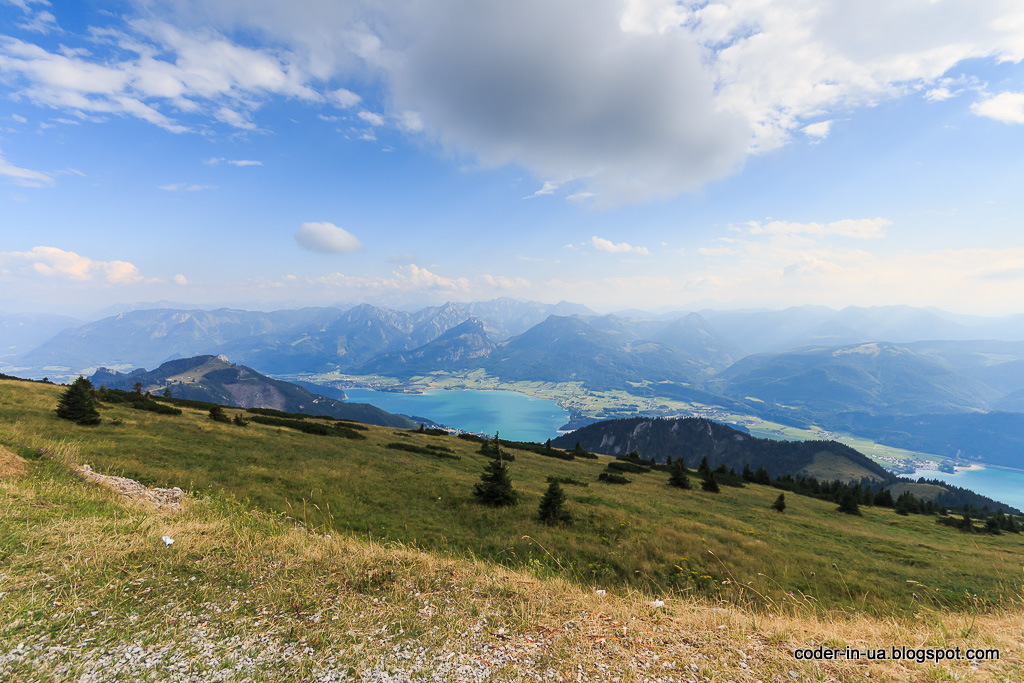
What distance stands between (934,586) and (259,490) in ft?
86.1

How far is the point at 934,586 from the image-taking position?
12.7 meters

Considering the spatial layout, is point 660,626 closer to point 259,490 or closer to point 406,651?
point 406,651

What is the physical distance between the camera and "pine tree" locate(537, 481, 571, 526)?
1435 cm

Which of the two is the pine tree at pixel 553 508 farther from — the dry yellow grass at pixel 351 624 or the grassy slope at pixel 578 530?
the dry yellow grass at pixel 351 624

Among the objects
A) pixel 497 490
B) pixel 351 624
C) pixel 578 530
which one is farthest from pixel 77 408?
pixel 578 530

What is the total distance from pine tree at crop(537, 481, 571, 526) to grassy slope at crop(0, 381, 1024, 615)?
1.63 feet

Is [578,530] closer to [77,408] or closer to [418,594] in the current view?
[418,594]

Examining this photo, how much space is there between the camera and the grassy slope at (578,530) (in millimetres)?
10680

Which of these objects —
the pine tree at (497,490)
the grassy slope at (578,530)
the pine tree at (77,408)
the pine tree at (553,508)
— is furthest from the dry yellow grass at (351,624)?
the pine tree at (77,408)

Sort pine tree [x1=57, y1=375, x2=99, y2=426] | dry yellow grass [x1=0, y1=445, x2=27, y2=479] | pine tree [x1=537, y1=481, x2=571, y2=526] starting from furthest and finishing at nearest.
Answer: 1. pine tree [x1=57, y1=375, x2=99, y2=426]
2. pine tree [x1=537, y1=481, x2=571, y2=526]
3. dry yellow grass [x1=0, y1=445, x2=27, y2=479]

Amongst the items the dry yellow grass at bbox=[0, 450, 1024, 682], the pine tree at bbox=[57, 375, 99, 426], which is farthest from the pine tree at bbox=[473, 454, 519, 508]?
the pine tree at bbox=[57, 375, 99, 426]

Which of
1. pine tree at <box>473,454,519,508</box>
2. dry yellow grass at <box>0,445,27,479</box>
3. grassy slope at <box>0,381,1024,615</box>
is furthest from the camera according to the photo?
pine tree at <box>473,454,519,508</box>

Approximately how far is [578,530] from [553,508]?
123cm

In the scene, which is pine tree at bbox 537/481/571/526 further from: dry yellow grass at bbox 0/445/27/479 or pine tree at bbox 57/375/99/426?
pine tree at bbox 57/375/99/426
